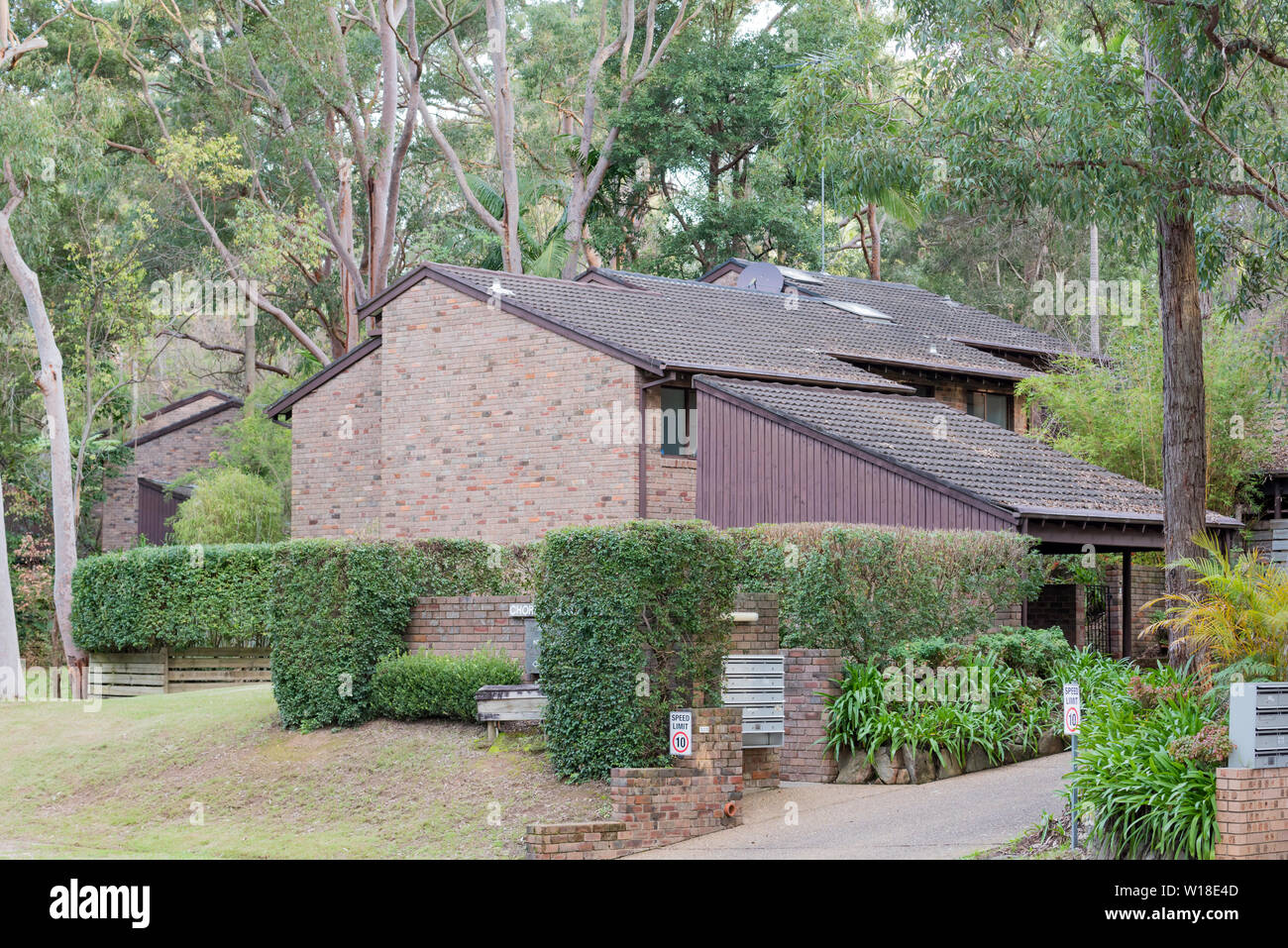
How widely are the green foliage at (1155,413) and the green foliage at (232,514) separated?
61.2 feet

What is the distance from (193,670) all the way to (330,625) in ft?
35.0

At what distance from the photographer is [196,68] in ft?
130

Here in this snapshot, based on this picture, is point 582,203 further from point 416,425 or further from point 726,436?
point 726,436

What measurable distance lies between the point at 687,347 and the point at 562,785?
1385 cm

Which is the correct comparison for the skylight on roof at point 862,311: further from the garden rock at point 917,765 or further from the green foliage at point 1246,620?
the green foliage at point 1246,620

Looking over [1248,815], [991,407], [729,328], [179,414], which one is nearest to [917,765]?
[1248,815]

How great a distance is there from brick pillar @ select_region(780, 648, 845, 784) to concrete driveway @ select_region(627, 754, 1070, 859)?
0.28 metres

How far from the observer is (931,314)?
1439 inches

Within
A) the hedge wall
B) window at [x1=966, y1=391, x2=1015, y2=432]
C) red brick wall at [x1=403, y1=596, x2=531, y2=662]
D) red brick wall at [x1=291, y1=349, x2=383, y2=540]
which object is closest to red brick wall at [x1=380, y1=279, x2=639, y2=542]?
red brick wall at [x1=291, y1=349, x2=383, y2=540]

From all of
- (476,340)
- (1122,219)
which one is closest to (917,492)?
(1122,219)

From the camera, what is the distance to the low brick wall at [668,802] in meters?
12.3

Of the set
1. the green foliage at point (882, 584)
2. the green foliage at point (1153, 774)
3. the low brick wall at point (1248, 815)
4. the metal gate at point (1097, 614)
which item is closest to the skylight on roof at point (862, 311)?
the metal gate at point (1097, 614)

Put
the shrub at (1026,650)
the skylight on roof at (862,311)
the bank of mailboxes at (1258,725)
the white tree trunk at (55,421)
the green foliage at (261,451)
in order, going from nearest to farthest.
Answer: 1. the bank of mailboxes at (1258,725)
2. the shrub at (1026,650)
3. the white tree trunk at (55,421)
4. the skylight on roof at (862,311)
5. the green foliage at (261,451)

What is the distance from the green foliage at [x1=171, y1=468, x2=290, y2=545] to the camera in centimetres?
3522
